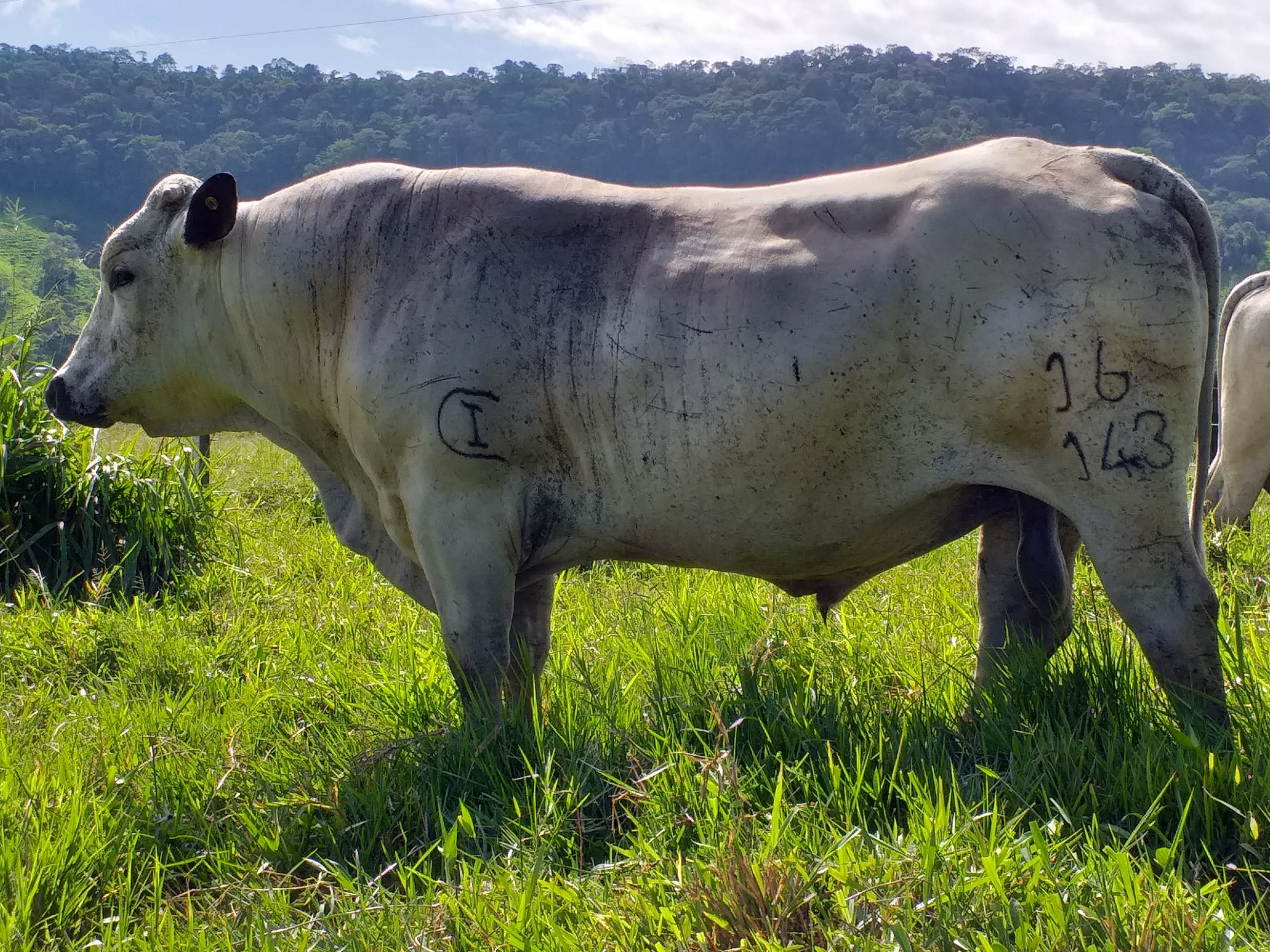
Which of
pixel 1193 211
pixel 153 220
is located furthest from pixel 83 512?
pixel 1193 211

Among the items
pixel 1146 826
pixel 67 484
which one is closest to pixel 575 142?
pixel 67 484

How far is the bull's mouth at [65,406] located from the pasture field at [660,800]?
3.41 feet

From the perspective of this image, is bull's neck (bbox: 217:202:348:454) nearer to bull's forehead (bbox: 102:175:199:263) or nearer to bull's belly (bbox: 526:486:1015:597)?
bull's forehead (bbox: 102:175:199:263)

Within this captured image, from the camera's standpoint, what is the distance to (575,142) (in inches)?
2452

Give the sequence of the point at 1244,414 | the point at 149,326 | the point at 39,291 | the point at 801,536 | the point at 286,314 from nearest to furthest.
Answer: the point at 801,536, the point at 286,314, the point at 149,326, the point at 1244,414, the point at 39,291

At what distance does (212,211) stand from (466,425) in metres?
1.30

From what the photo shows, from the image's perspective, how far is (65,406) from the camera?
413 cm

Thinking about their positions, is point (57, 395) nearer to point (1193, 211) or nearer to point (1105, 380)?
point (1105, 380)

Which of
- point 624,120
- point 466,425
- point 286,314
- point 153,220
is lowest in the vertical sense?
point 466,425

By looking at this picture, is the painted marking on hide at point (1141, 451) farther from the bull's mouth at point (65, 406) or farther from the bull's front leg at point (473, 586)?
the bull's mouth at point (65, 406)

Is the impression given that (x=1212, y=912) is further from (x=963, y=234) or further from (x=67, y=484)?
(x=67, y=484)

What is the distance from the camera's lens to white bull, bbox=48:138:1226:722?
2.91m

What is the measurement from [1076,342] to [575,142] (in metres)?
62.1

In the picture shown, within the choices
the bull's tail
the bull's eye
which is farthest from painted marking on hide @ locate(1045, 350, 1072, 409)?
the bull's eye
